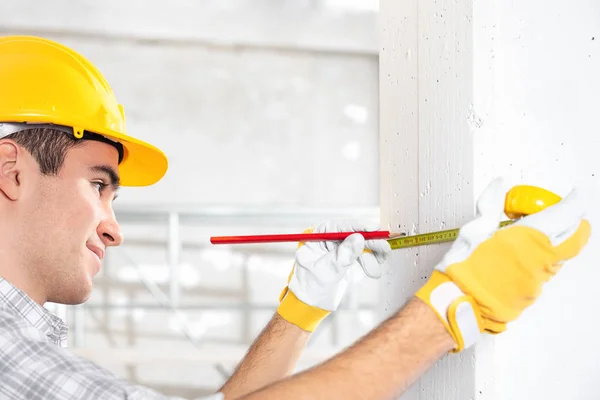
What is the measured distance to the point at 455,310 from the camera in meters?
0.91

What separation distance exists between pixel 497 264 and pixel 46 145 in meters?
0.92

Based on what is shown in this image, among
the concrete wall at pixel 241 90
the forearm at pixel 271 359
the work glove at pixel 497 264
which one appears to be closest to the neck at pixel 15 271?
the forearm at pixel 271 359

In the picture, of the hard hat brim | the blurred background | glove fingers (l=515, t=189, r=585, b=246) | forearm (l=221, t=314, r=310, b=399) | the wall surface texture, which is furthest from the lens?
the blurred background

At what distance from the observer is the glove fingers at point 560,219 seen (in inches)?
34.7

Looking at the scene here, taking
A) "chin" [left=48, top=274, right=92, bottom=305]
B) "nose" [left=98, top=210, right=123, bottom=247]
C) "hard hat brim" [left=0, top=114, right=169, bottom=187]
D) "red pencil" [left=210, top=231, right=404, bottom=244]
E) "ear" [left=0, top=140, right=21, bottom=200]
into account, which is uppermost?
"hard hat brim" [left=0, top=114, right=169, bottom=187]

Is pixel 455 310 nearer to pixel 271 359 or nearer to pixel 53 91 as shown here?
pixel 271 359

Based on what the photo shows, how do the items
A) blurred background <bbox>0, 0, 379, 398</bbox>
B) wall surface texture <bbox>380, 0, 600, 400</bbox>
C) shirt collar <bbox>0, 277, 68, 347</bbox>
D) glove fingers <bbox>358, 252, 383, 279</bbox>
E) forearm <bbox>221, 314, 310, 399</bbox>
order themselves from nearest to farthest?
wall surface texture <bbox>380, 0, 600, 400</bbox>, shirt collar <bbox>0, 277, 68, 347</bbox>, glove fingers <bbox>358, 252, 383, 279</bbox>, forearm <bbox>221, 314, 310, 399</bbox>, blurred background <bbox>0, 0, 379, 398</bbox>

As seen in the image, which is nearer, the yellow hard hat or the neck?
the neck

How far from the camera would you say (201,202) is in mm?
5629

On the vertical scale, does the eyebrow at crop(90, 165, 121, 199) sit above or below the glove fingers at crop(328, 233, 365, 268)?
above

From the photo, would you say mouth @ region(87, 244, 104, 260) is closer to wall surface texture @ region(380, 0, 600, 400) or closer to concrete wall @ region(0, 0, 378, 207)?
wall surface texture @ region(380, 0, 600, 400)

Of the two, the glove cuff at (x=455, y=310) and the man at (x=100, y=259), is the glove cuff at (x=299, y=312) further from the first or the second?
the glove cuff at (x=455, y=310)

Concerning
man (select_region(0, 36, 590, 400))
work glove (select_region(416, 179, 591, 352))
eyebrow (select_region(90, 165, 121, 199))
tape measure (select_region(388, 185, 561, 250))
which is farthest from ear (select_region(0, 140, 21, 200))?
tape measure (select_region(388, 185, 561, 250))

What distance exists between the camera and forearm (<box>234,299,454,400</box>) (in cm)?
89
